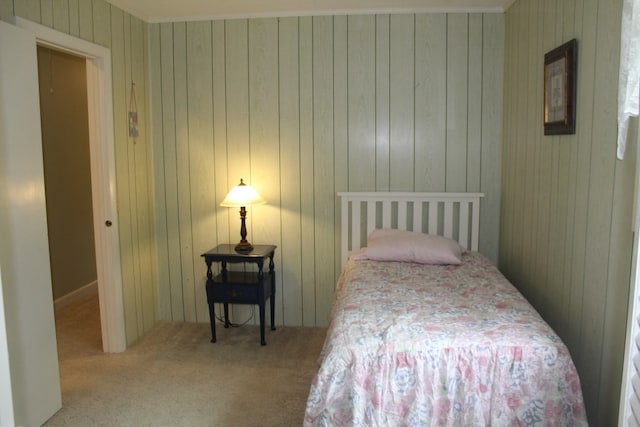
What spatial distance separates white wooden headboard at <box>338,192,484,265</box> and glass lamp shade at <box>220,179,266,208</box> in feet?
2.03

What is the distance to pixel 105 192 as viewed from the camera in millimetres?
3367

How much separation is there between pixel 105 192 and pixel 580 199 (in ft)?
8.97

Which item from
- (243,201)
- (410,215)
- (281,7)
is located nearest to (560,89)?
(410,215)

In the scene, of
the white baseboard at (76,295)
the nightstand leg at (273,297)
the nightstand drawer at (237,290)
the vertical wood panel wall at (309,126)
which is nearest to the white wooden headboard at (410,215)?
the vertical wood panel wall at (309,126)

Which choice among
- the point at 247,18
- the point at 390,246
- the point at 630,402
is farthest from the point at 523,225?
the point at 247,18

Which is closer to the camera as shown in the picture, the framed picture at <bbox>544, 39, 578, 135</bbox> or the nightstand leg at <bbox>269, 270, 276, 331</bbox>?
the framed picture at <bbox>544, 39, 578, 135</bbox>

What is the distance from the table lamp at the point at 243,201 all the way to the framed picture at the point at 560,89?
1899mm

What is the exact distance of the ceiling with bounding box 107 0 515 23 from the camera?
346 centimetres

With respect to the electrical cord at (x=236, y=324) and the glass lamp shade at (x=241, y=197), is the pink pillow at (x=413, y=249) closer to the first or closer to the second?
the glass lamp shade at (x=241, y=197)

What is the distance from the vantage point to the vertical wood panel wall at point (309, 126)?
3676 millimetres

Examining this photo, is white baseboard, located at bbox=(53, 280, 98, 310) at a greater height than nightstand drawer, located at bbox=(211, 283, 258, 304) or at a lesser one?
lesser

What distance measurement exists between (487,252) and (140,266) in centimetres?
251

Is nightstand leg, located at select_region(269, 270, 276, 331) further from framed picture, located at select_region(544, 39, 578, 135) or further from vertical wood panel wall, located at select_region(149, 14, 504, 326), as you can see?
framed picture, located at select_region(544, 39, 578, 135)

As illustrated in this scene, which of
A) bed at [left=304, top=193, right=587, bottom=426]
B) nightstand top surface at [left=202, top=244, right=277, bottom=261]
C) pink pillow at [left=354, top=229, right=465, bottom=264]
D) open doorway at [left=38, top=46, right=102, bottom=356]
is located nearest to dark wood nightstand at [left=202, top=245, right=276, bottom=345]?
nightstand top surface at [left=202, top=244, right=277, bottom=261]
